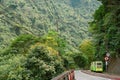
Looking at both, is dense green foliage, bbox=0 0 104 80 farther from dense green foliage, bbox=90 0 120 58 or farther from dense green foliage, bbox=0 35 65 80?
dense green foliage, bbox=90 0 120 58

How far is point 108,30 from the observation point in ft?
175

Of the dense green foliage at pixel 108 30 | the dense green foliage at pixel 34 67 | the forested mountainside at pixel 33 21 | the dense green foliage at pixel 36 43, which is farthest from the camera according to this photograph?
the forested mountainside at pixel 33 21

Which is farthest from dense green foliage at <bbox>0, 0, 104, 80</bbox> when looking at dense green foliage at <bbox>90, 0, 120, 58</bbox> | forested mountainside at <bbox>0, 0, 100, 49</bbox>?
dense green foliage at <bbox>90, 0, 120, 58</bbox>

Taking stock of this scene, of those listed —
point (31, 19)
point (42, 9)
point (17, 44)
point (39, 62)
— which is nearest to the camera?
point (39, 62)

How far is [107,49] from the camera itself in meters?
55.7

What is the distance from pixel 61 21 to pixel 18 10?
45.1 meters

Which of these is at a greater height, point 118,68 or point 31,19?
point 31,19

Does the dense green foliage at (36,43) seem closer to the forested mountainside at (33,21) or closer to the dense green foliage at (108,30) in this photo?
the forested mountainside at (33,21)

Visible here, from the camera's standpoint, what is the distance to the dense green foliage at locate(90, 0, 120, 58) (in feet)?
165

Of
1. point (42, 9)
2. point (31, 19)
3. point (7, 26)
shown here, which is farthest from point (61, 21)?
point (7, 26)

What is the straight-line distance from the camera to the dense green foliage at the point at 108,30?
50.2 metres


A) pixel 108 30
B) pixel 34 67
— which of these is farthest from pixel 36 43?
A: pixel 34 67

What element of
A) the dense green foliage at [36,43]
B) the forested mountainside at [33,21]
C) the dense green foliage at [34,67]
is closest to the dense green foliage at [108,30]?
the dense green foliage at [36,43]

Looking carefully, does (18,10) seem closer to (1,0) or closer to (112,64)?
(1,0)
